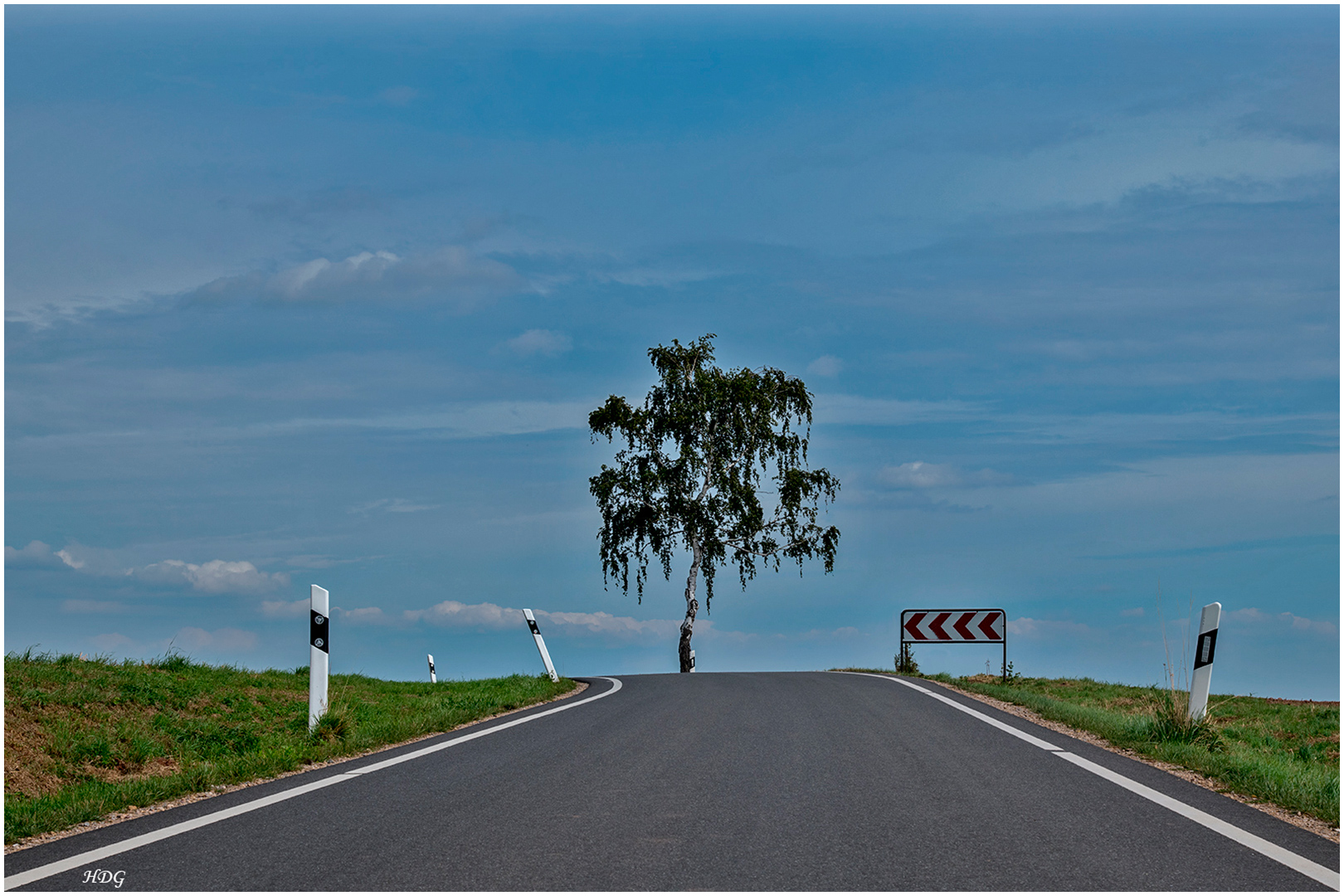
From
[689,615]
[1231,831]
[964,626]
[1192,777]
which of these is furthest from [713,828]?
[689,615]

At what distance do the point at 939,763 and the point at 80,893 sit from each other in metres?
5.47

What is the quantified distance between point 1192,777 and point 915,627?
50.5ft

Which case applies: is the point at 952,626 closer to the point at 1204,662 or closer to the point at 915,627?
the point at 915,627

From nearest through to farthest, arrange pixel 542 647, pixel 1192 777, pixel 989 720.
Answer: pixel 1192 777, pixel 989 720, pixel 542 647

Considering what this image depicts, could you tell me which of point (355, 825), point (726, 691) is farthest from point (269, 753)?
point (726, 691)

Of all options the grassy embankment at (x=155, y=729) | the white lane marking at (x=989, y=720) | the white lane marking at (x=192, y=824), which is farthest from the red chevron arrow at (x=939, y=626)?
the white lane marking at (x=192, y=824)

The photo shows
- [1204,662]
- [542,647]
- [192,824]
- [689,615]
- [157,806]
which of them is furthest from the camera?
[689,615]

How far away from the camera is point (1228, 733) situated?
1351 cm

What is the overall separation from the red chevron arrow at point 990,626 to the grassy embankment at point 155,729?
1087cm

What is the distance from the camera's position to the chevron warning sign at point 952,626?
72.2 feet

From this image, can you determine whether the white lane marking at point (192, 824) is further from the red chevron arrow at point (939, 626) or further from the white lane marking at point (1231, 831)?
the red chevron arrow at point (939, 626)

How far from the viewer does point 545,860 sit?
474 cm
